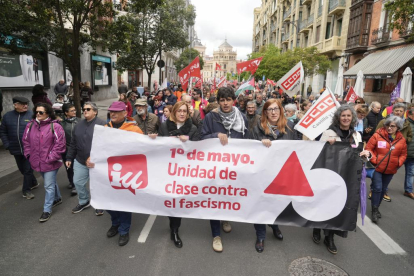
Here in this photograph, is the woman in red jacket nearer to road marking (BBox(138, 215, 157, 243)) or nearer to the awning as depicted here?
road marking (BBox(138, 215, 157, 243))

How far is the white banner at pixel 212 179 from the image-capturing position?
11.1 feet

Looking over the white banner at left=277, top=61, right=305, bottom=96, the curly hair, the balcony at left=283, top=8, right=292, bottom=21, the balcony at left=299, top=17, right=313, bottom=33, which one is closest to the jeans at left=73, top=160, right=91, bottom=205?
the curly hair

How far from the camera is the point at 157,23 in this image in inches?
751

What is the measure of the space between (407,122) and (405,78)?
24.3ft

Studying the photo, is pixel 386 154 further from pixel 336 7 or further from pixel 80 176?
pixel 336 7

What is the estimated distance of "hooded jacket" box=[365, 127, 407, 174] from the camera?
14.2ft

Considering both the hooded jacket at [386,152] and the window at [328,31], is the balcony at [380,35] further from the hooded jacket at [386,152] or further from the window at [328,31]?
the hooded jacket at [386,152]

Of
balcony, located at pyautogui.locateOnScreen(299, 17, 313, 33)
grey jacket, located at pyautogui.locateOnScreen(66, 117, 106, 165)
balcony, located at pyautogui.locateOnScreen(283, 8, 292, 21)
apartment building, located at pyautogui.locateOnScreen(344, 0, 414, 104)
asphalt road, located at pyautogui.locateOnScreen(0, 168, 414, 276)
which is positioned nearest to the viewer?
asphalt road, located at pyautogui.locateOnScreen(0, 168, 414, 276)

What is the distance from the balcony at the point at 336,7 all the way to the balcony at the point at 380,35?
19.8 ft

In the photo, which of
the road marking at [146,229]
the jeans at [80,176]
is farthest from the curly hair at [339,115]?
the jeans at [80,176]

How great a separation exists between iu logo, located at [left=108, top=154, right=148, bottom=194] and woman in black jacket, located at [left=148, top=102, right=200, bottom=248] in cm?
52

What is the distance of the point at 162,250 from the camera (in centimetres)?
354

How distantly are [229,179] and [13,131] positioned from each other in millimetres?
4039

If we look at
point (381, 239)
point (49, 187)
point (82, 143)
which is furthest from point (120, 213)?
point (381, 239)
